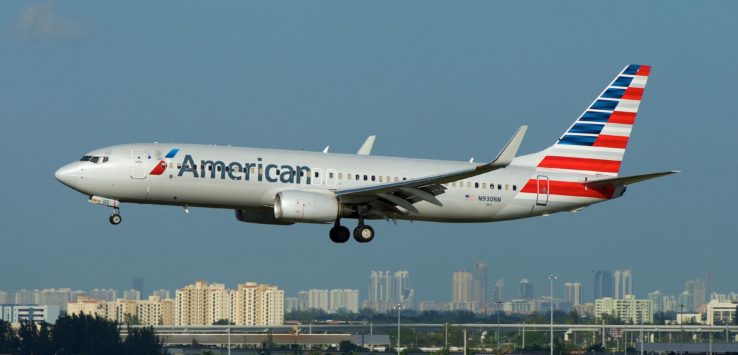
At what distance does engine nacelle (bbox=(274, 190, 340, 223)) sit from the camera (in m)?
59.7

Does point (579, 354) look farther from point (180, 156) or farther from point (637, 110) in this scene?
point (180, 156)

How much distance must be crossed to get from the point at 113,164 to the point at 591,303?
140 metres

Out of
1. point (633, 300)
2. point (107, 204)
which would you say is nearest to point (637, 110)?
point (107, 204)

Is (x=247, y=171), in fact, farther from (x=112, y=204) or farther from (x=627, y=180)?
(x=627, y=180)

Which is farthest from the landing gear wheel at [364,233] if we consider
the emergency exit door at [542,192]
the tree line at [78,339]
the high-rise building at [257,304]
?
the high-rise building at [257,304]

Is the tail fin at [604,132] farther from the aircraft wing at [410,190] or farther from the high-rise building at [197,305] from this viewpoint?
the high-rise building at [197,305]

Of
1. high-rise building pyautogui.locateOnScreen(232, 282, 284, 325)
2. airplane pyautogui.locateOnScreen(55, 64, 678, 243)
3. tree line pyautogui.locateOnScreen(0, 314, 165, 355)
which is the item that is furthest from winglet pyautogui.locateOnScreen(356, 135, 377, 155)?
high-rise building pyautogui.locateOnScreen(232, 282, 284, 325)

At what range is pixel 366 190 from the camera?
197 ft

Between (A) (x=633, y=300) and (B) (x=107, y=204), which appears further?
(A) (x=633, y=300)

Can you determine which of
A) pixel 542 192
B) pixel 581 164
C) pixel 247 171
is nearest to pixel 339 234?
pixel 247 171

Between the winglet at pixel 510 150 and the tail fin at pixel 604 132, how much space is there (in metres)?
11.1

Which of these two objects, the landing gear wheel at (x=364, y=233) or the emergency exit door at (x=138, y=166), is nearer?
the emergency exit door at (x=138, y=166)

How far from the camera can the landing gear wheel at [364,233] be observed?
209ft

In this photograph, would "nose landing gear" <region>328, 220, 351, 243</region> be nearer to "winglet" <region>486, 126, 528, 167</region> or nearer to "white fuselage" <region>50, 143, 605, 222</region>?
"white fuselage" <region>50, 143, 605, 222</region>
